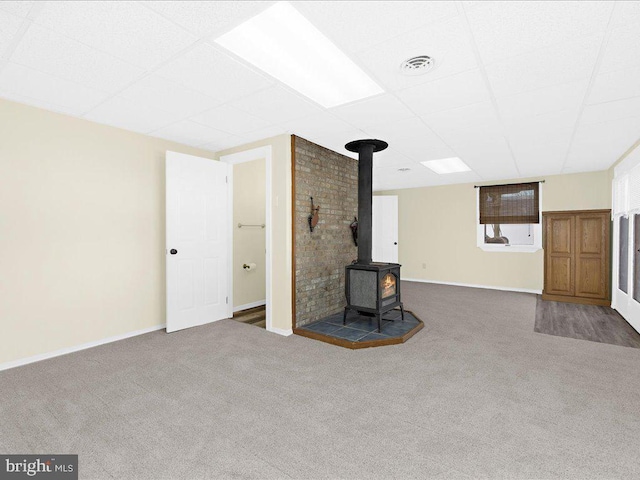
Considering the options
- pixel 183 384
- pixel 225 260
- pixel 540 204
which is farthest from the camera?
pixel 540 204

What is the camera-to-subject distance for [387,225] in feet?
26.3

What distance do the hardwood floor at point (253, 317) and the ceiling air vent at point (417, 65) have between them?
326 cm

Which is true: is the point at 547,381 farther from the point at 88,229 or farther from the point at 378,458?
the point at 88,229

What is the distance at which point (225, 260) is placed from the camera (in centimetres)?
453

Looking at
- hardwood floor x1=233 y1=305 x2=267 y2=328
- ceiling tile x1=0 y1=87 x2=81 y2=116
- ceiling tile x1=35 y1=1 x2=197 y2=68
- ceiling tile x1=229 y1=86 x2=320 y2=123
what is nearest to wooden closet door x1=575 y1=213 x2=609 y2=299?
ceiling tile x1=229 y1=86 x2=320 y2=123

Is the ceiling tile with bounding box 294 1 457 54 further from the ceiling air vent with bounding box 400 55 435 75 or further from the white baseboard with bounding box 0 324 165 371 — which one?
the white baseboard with bounding box 0 324 165 371

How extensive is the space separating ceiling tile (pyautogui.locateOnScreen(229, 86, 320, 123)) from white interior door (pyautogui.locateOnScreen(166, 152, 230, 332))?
4.57ft

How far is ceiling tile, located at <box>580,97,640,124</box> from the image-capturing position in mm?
2830

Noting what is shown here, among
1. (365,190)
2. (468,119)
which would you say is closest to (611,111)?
(468,119)

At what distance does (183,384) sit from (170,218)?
2035 millimetres

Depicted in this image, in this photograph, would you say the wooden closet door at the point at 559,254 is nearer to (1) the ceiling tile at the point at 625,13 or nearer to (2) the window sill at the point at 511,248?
(2) the window sill at the point at 511,248

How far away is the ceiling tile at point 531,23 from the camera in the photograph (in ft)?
5.36

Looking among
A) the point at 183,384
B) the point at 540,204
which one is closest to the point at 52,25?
the point at 183,384

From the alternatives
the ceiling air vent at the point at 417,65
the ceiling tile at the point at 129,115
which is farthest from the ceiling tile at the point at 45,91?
the ceiling air vent at the point at 417,65
